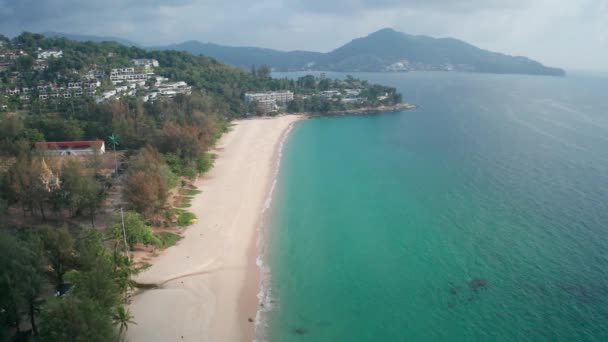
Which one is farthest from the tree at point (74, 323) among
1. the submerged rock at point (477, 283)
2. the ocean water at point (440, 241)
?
the submerged rock at point (477, 283)

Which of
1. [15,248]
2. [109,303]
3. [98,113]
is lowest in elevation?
[109,303]

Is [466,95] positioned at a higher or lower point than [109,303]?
higher

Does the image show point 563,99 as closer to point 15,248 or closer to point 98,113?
point 98,113

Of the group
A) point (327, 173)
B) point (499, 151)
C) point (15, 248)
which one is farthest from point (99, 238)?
point (499, 151)

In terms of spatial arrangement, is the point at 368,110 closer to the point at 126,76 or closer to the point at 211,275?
the point at 126,76

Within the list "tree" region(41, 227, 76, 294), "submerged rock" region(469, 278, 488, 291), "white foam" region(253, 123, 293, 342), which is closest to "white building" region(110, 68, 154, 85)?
"white foam" region(253, 123, 293, 342)

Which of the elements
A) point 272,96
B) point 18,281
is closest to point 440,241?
point 18,281

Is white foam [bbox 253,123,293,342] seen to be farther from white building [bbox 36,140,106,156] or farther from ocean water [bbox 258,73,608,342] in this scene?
white building [bbox 36,140,106,156]

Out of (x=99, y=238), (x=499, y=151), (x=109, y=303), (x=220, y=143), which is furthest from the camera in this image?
(x=220, y=143)
